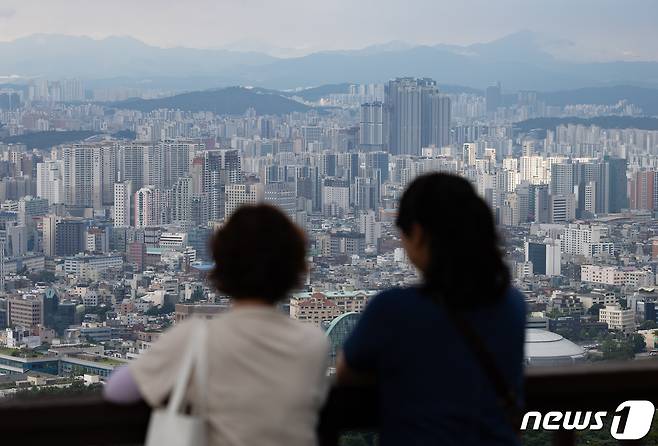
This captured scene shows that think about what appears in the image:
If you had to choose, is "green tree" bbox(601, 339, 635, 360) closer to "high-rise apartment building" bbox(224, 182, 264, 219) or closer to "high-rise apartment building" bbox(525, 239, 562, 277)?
"high-rise apartment building" bbox(525, 239, 562, 277)

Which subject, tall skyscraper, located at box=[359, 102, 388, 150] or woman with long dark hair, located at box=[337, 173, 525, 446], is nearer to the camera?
woman with long dark hair, located at box=[337, 173, 525, 446]


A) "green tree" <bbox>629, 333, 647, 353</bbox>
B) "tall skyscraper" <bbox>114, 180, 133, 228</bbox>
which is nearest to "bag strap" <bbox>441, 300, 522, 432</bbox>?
"green tree" <bbox>629, 333, 647, 353</bbox>

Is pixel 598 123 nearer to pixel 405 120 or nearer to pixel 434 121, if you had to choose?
pixel 434 121

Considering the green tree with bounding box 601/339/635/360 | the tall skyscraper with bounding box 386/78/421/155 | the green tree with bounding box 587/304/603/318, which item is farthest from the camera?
the tall skyscraper with bounding box 386/78/421/155

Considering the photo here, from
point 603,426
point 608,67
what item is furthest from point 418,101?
point 603,426

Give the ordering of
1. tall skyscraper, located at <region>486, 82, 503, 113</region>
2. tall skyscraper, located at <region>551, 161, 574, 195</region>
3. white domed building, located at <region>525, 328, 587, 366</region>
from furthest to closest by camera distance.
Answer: tall skyscraper, located at <region>486, 82, 503, 113</region>
tall skyscraper, located at <region>551, 161, 574, 195</region>
white domed building, located at <region>525, 328, 587, 366</region>

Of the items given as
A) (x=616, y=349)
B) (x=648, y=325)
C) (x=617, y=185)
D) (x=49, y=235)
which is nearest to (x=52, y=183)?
(x=49, y=235)
